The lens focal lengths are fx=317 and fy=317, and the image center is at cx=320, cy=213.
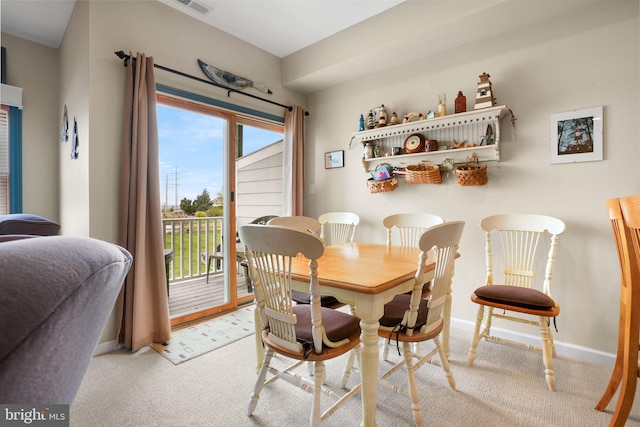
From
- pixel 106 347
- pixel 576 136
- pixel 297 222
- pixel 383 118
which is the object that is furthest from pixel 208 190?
pixel 576 136

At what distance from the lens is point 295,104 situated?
3848 mm

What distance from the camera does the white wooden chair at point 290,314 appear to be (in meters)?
1.29

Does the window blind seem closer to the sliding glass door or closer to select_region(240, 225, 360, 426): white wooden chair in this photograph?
the sliding glass door

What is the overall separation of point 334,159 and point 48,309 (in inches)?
134

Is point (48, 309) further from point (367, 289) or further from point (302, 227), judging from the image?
point (302, 227)

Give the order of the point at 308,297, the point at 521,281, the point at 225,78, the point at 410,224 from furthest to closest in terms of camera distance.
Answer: the point at 225,78
the point at 410,224
the point at 521,281
the point at 308,297

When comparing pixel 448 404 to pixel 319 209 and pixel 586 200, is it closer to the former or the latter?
pixel 586 200

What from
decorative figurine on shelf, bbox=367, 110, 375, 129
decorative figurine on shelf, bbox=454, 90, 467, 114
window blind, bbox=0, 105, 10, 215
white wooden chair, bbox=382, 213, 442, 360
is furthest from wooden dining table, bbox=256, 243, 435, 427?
window blind, bbox=0, 105, 10, 215

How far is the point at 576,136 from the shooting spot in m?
2.28

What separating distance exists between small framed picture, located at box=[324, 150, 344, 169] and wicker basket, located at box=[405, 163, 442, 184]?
2.95ft

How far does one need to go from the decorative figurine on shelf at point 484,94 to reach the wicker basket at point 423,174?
60cm

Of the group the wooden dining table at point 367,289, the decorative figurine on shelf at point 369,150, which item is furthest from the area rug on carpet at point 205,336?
the decorative figurine on shelf at point 369,150

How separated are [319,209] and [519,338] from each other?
2.35m

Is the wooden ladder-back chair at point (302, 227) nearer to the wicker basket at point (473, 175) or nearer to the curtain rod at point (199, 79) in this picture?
the wicker basket at point (473, 175)
